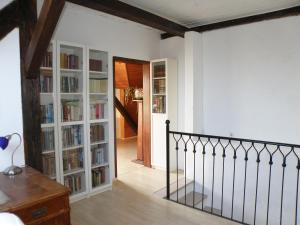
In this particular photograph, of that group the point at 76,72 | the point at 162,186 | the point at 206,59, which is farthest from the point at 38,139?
the point at 206,59

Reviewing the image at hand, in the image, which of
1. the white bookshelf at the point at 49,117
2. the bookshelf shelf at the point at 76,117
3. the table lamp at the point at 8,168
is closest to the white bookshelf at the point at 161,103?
the bookshelf shelf at the point at 76,117

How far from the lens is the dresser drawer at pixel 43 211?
1604mm

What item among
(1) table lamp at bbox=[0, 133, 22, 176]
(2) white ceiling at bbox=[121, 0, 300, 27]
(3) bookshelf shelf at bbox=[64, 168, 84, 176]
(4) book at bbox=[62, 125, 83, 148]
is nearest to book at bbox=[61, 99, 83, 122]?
(4) book at bbox=[62, 125, 83, 148]

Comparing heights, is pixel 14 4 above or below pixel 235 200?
above

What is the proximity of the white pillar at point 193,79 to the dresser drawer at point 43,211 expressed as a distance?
9.00 ft

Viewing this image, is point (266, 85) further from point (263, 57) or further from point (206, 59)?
point (206, 59)

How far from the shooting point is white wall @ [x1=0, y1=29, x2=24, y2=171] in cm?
228

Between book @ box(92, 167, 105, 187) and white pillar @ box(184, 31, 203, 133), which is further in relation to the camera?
white pillar @ box(184, 31, 203, 133)

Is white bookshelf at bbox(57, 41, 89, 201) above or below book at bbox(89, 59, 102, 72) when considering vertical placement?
below

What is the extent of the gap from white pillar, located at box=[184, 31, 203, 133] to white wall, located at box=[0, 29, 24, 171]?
8.65ft

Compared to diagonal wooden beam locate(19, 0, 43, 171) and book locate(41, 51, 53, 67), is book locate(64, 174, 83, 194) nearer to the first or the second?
diagonal wooden beam locate(19, 0, 43, 171)

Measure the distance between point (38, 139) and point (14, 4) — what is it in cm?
134

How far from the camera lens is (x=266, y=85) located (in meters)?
3.70

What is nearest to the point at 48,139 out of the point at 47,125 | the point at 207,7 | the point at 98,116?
the point at 47,125
